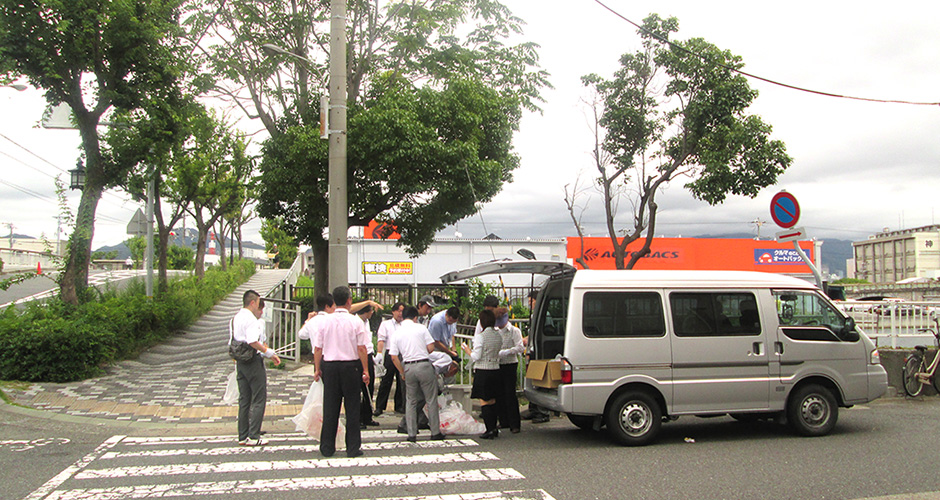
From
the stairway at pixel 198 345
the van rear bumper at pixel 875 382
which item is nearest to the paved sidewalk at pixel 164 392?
the stairway at pixel 198 345

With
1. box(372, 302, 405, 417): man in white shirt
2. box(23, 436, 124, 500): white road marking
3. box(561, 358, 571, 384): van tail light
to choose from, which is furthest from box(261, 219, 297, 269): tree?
box(561, 358, 571, 384): van tail light

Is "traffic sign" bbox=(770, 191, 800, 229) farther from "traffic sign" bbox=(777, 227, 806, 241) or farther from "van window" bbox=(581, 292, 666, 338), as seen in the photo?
"van window" bbox=(581, 292, 666, 338)

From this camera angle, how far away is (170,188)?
23.2 metres

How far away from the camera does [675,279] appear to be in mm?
7871

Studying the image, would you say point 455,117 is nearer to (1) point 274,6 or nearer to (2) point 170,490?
(1) point 274,6

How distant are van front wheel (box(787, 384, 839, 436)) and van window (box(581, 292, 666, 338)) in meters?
2.01

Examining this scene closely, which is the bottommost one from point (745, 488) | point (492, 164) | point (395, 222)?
point (745, 488)

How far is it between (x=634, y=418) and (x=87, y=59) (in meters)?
11.8

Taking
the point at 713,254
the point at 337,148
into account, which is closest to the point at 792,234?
the point at 337,148

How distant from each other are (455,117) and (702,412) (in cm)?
863

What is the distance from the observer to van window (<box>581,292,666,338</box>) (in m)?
7.61

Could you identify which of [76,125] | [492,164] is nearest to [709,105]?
[492,164]

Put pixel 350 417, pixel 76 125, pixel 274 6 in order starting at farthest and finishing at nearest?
pixel 274 6 → pixel 76 125 → pixel 350 417

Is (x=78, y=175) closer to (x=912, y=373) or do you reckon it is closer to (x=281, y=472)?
(x=281, y=472)
